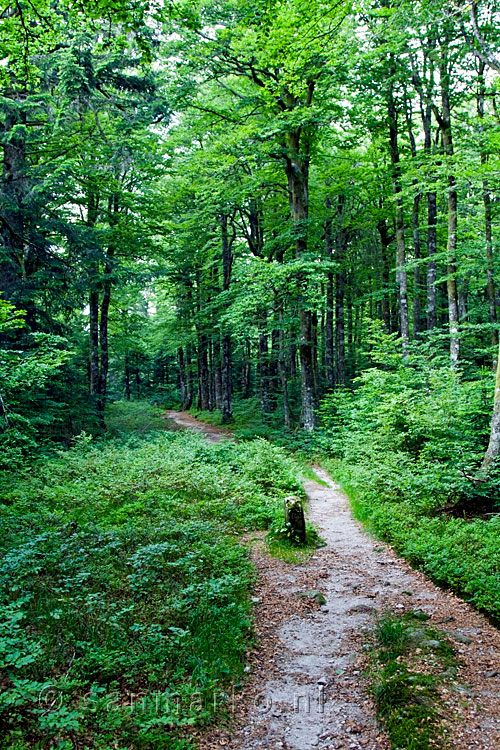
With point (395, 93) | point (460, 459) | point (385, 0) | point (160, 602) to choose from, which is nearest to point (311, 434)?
point (460, 459)

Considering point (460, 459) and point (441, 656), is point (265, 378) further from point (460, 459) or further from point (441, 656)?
point (441, 656)

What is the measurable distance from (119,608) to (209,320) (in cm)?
1881

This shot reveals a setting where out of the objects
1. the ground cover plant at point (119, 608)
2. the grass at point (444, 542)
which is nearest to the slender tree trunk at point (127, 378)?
the ground cover plant at point (119, 608)

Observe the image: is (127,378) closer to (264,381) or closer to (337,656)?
(264,381)

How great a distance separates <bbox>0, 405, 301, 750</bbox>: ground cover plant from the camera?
3.04 meters

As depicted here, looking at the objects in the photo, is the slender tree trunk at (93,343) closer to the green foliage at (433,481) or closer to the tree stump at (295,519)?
the green foliage at (433,481)

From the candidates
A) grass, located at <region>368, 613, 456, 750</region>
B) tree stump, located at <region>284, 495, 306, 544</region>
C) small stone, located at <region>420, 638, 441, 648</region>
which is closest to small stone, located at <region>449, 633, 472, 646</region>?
grass, located at <region>368, 613, 456, 750</region>

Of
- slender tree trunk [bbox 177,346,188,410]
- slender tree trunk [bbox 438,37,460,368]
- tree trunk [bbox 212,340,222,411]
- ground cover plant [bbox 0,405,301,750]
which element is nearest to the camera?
ground cover plant [bbox 0,405,301,750]

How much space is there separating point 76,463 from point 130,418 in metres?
12.0

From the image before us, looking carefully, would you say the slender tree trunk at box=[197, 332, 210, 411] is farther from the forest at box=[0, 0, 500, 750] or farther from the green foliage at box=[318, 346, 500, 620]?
the green foliage at box=[318, 346, 500, 620]

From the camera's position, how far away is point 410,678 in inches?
141

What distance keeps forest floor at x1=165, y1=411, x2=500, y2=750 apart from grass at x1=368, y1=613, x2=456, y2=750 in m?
0.08

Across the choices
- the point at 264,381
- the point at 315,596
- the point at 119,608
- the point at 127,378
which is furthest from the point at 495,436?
the point at 127,378

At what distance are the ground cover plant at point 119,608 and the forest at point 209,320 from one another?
3cm
